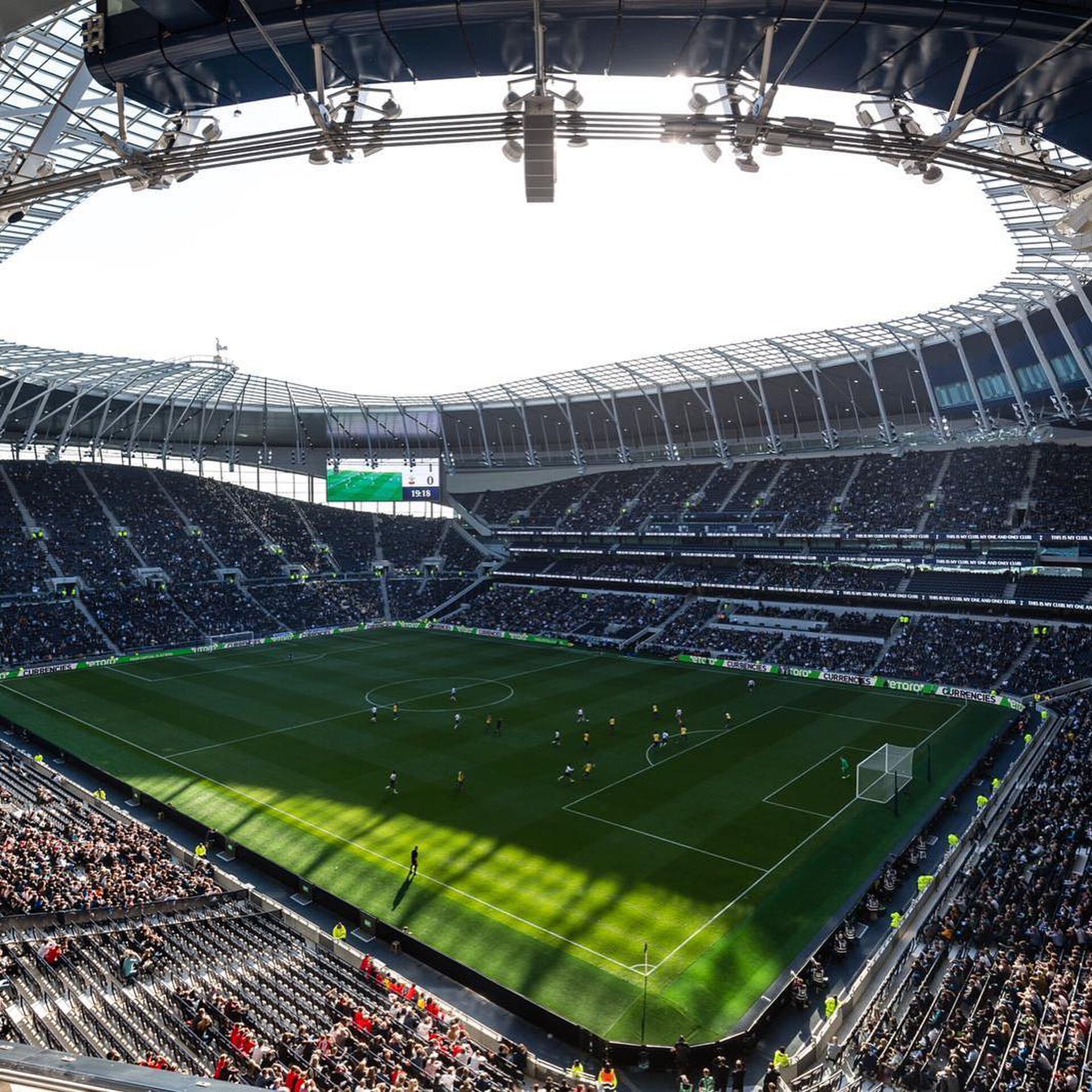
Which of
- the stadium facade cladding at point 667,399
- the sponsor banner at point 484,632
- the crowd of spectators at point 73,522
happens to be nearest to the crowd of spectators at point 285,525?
the stadium facade cladding at point 667,399

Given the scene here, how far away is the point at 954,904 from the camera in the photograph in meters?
21.0

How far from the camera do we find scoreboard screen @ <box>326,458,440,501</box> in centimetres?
8106

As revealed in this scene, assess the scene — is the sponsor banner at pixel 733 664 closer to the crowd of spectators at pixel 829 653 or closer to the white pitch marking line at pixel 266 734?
the crowd of spectators at pixel 829 653

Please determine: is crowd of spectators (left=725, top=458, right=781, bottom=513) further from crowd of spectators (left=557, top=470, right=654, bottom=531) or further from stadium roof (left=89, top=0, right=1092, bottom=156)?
stadium roof (left=89, top=0, right=1092, bottom=156)

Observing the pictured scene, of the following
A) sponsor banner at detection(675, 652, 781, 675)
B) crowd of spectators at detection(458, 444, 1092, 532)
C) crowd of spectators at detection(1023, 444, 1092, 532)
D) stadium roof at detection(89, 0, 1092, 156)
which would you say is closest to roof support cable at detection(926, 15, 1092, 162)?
stadium roof at detection(89, 0, 1092, 156)

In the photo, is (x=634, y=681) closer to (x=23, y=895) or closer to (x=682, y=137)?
(x=23, y=895)

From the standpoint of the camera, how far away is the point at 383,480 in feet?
271

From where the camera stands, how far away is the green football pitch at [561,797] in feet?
70.6

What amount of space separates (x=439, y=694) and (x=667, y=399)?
42305mm

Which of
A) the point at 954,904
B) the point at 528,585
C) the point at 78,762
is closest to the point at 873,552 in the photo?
the point at 528,585

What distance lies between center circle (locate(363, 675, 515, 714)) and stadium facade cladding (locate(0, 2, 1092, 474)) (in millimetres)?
28230

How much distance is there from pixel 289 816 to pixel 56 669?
1280 inches

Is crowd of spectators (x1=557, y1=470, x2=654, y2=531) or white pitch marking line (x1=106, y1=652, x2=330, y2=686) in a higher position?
crowd of spectators (x1=557, y1=470, x2=654, y2=531)

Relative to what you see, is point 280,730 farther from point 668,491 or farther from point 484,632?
point 668,491
